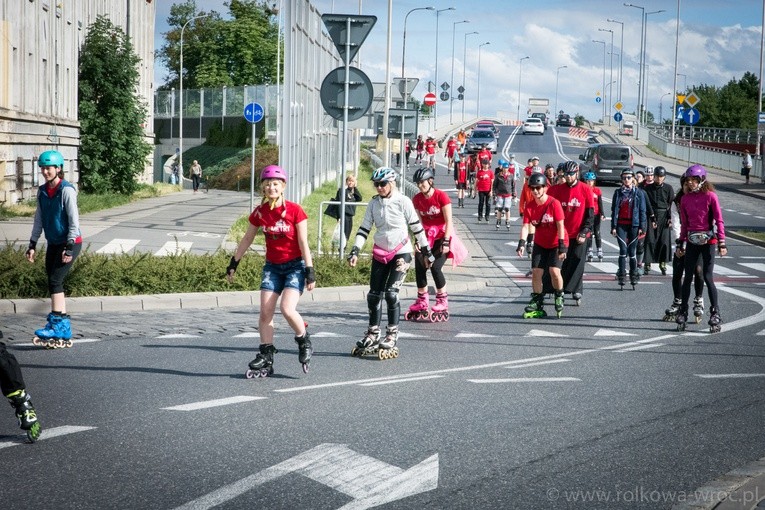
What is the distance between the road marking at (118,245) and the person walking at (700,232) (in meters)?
10.6

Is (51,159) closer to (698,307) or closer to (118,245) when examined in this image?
(698,307)

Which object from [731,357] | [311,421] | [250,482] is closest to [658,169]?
[731,357]

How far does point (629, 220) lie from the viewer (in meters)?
18.2

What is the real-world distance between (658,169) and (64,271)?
1225cm

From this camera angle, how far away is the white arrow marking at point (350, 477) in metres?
5.67

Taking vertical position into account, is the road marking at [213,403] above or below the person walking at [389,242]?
below

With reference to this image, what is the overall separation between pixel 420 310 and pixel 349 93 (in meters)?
4.50

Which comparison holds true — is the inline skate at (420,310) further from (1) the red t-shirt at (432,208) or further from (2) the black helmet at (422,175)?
(2) the black helmet at (422,175)

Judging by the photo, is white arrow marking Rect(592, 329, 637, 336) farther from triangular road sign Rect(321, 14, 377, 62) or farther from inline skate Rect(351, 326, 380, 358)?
triangular road sign Rect(321, 14, 377, 62)

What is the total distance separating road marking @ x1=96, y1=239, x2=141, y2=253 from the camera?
20.6m

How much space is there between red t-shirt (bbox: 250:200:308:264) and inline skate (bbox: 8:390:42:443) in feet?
9.84

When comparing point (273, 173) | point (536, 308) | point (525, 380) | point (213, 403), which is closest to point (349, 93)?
point (536, 308)

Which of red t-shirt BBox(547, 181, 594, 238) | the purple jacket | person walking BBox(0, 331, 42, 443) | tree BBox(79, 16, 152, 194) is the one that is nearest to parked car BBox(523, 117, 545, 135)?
tree BBox(79, 16, 152, 194)

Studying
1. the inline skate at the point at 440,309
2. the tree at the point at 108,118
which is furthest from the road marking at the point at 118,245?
the tree at the point at 108,118
